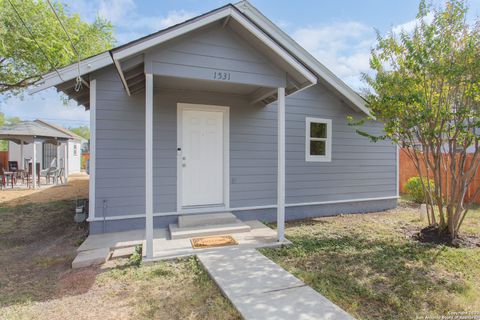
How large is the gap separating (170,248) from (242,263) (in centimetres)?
119

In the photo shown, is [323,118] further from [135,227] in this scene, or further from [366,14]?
[135,227]

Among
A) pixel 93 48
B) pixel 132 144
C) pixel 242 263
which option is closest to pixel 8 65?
pixel 93 48

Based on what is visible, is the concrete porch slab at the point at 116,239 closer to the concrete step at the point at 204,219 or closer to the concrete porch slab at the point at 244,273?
the concrete step at the point at 204,219

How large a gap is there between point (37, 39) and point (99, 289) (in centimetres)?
1075

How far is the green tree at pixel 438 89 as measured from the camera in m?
4.09

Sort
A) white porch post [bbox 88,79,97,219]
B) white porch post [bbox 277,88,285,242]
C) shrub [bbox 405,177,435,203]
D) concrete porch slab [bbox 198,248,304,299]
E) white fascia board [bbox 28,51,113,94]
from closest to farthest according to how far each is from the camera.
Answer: concrete porch slab [bbox 198,248,304,299]
white fascia board [bbox 28,51,113,94]
white porch post [bbox 277,88,285,242]
white porch post [bbox 88,79,97,219]
shrub [bbox 405,177,435,203]

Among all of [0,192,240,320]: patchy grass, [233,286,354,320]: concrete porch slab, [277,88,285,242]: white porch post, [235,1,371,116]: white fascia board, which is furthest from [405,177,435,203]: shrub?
[0,192,240,320]: patchy grass

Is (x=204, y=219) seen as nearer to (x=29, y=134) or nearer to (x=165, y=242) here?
(x=165, y=242)

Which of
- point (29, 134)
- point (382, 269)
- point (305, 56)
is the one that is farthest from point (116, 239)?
point (29, 134)

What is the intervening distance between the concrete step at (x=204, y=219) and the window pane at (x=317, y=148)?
8.83 feet

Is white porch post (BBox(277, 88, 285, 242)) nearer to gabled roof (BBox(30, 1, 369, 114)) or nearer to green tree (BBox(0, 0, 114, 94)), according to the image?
gabled roof (BBox(30, 1, 369, 114))

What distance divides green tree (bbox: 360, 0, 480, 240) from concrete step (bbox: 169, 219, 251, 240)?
322 centimetres

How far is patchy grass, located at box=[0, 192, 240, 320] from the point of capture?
2.54 metres

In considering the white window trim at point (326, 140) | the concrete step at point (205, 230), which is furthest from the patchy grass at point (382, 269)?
the white window trim at point (326, 140)
